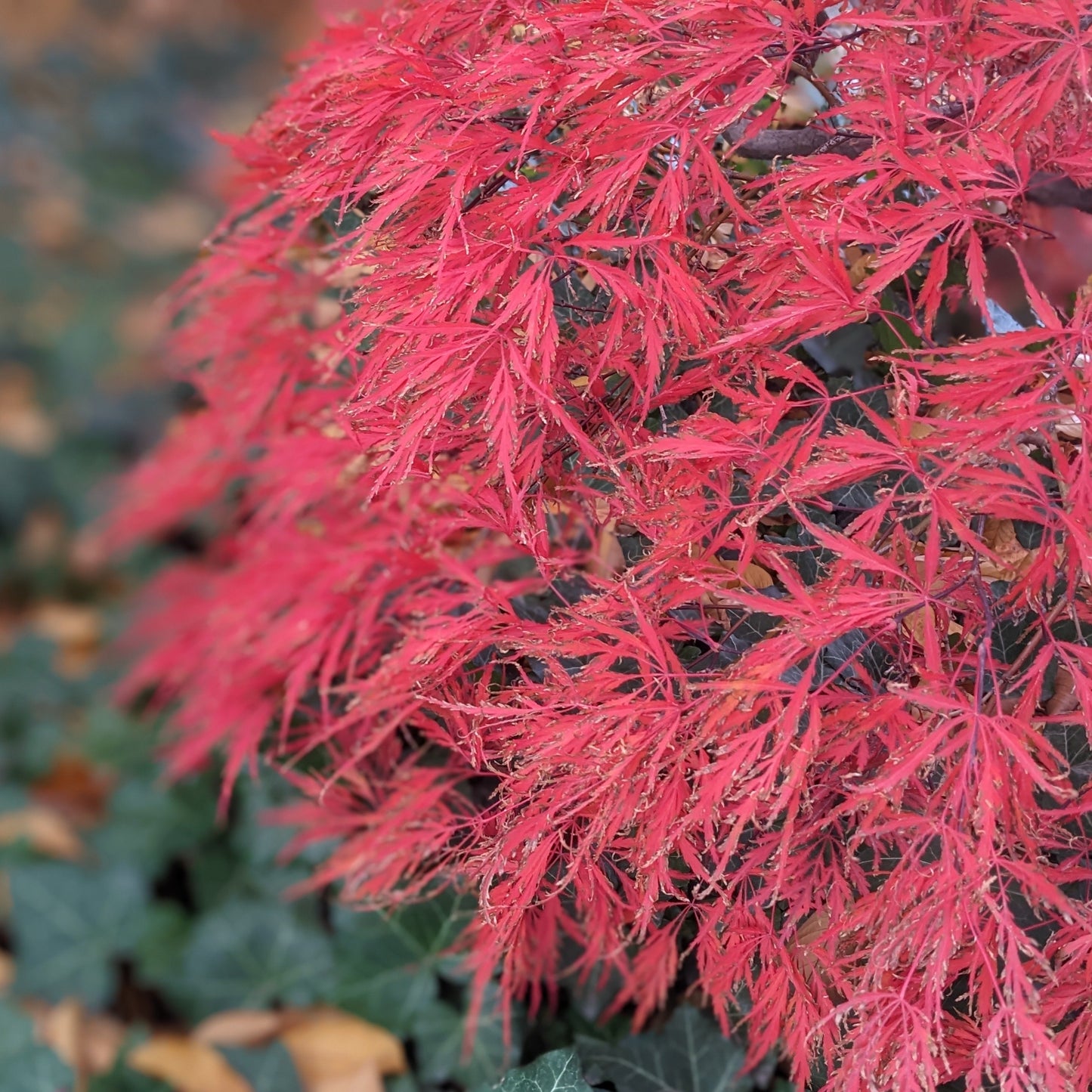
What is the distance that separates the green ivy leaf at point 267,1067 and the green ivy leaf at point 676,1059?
0.88 ft

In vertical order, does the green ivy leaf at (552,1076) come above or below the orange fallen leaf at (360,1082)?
above

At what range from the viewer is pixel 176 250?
71.3 inches

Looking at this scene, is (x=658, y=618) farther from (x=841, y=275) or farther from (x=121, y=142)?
(x=121, y=142)

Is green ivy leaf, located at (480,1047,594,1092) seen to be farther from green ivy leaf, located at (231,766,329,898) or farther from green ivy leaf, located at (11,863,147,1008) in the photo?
green ivy leaf, located at (11,863,147,1008)

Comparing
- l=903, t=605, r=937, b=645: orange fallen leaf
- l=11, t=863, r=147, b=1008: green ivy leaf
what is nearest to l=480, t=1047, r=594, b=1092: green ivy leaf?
l=903, t=605, r=937, b=645: orange fallen leaf

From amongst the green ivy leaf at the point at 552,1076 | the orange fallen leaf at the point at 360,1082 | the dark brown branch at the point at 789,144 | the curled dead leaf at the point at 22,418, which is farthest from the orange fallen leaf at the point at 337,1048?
the curled dead leaf at the point at 22,418

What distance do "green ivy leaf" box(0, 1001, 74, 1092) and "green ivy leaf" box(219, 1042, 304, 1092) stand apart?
0.13 metres

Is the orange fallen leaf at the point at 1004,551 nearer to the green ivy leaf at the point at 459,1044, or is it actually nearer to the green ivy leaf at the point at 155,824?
the green ivy leaf at the point at 459,1044

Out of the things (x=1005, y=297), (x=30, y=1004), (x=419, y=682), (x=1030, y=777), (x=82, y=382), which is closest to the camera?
(x=1030, y=777)

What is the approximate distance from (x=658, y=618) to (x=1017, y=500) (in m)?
0.17

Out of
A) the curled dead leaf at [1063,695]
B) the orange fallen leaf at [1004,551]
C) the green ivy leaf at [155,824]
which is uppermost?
the orange fallen leaf at [1004,551]

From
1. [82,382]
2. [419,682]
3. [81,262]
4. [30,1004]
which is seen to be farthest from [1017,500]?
[81,262]

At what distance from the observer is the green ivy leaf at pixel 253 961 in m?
0.93

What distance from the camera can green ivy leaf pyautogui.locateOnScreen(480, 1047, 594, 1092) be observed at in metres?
0.60
